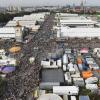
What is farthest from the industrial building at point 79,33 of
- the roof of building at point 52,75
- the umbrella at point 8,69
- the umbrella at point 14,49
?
the umbrella at point 8,69

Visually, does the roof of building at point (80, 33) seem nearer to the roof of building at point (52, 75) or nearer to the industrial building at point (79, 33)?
the industrial building at point (79, 33)

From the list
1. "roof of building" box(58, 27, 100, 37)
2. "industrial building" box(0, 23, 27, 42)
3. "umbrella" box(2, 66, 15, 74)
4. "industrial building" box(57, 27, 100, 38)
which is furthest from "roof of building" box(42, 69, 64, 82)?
"roof of building" box(58, 27, 100, 37)

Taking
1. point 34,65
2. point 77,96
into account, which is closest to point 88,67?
point 34,65

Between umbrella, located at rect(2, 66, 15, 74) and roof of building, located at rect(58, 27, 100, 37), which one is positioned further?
roof of building, located at rect(58, 27, 100, 37)

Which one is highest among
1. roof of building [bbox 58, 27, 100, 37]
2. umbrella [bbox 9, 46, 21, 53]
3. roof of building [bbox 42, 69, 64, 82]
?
roof of building [bbox 58, 27, 100, 37]

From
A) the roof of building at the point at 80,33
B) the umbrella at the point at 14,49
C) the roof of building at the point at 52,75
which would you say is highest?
the roof of building at the point at 80,33

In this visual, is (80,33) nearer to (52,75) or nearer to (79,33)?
(79,33)

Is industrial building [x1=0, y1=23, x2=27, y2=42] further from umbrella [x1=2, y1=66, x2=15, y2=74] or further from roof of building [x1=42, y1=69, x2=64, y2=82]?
roof of building [x1=42, y1=69, x2=64, y2=82]

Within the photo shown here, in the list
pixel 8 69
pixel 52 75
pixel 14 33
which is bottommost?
pixel 52 75

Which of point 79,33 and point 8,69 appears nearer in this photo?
point 8,69

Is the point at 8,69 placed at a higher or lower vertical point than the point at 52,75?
higher

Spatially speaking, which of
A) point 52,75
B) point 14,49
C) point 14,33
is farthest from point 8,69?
point 14,33

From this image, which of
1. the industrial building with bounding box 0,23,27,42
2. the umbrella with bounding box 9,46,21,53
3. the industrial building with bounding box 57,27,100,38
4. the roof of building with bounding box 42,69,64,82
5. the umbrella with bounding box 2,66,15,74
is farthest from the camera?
the industrial building with bounding box 57,27,100,38
